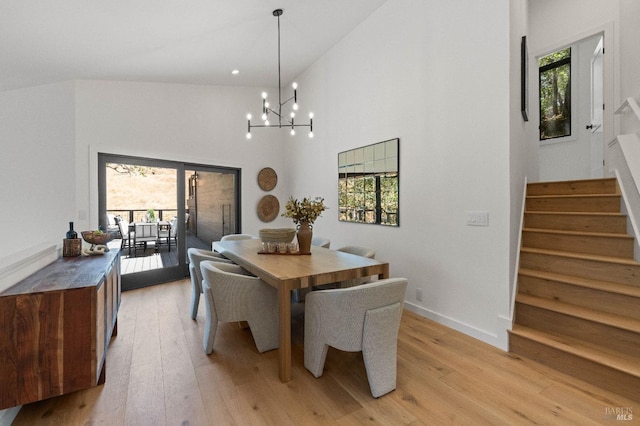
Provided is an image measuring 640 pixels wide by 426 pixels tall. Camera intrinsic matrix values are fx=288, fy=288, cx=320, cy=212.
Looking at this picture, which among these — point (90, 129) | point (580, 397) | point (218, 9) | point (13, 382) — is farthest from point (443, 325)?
point (90, 129)

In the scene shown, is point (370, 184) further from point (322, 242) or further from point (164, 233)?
point (164, 233)

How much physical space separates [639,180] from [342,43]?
3793mm

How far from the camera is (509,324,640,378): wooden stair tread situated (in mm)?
1887

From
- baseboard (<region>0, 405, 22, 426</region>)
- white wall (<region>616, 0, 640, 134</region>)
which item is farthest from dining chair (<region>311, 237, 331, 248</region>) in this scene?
white wall (<region>616, 0, 640, 134</region>)

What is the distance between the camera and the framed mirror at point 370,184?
11.6 feet

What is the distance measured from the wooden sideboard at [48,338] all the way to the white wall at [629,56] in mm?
5205

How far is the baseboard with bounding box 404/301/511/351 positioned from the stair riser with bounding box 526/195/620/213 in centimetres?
152

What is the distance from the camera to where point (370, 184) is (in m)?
3.90

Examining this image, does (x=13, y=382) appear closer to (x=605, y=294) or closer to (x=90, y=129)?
(x=90, y=129)

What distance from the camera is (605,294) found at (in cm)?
226

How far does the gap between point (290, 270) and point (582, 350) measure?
222 centimetres

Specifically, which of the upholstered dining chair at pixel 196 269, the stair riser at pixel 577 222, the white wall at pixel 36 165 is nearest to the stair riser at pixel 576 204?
the stair riser at pixel 577 222

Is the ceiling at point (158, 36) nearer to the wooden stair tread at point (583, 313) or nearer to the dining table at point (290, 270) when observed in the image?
the dining table at point (290, 270)

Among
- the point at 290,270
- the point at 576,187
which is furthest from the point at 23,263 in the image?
the point at 576,187
